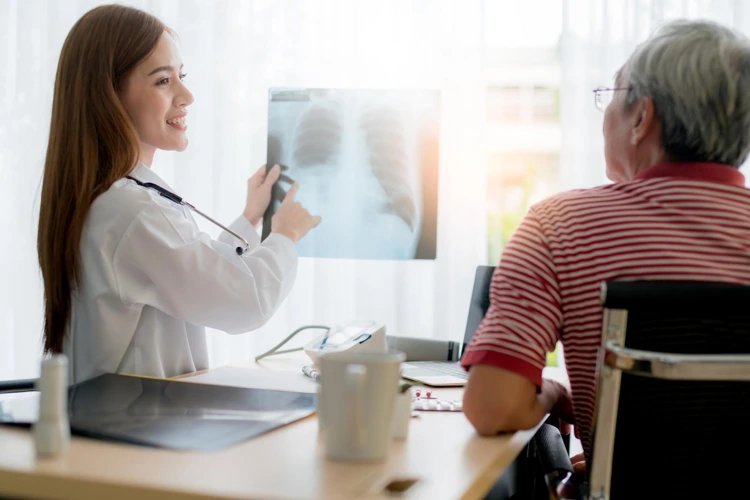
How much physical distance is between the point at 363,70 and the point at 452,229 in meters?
0.58

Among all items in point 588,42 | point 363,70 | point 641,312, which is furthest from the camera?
point 363,70

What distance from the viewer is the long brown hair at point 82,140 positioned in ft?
4.74

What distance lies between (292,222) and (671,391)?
3.43 ft

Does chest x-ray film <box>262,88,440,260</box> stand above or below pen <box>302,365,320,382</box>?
above

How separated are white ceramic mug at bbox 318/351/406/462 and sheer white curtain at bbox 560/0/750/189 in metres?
1.59

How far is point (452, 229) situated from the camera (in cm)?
242

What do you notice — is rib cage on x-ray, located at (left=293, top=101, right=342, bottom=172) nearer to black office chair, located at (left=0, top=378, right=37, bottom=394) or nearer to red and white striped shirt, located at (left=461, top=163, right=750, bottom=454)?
black office chair, located at (left=0, top=378, right=37, bottom=394)

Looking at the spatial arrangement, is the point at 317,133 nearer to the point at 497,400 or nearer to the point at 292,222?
the point at 292,222

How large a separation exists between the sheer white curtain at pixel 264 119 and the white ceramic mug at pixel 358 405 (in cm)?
158

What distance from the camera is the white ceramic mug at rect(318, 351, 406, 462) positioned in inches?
33.1

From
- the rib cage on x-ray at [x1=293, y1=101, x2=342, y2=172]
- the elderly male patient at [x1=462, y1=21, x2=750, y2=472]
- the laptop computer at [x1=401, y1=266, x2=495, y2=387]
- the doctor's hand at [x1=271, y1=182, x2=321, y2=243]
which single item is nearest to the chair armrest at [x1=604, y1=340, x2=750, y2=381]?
the elderly male patient at [x1=462, y1=21, x2=750, y2=472]

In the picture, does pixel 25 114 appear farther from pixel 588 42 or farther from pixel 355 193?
pixel 588 42

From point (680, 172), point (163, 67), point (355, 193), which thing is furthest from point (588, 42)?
point (680, 172)

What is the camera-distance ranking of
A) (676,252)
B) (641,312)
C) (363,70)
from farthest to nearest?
(363,70)
(676,252)
(641,312)
